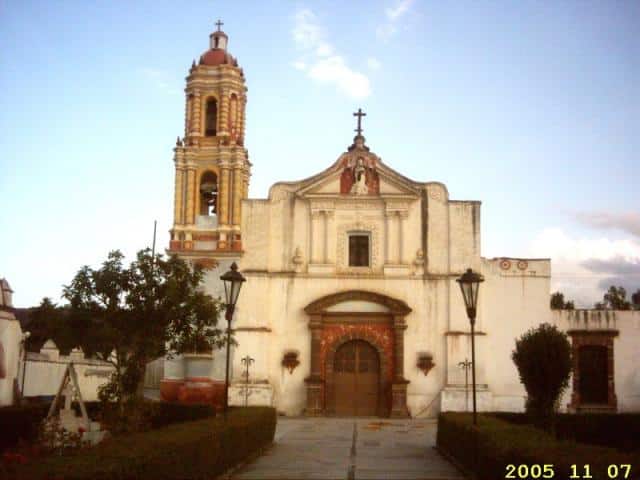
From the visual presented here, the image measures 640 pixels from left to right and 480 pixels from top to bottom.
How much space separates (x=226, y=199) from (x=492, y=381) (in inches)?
849

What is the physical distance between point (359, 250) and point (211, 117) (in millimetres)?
18842

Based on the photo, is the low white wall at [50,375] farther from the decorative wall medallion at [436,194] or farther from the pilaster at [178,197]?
the decorative wall medallion at [436,194]

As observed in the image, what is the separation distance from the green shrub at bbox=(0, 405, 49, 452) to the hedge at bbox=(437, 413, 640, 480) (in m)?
9.69

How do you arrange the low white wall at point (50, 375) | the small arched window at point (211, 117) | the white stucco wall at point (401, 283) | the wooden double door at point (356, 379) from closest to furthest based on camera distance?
the wooden double door at point (356, 379) → the white stucco wall at point (401, 283) → the low white wall at point (50, 375) → the small arched window at point (211, 117)

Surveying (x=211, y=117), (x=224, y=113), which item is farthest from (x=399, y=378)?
(x=211, y=117)

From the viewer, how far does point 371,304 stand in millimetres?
31203

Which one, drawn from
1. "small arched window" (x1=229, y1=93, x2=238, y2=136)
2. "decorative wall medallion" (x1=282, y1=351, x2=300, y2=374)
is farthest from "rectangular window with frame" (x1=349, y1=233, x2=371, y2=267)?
"small arched window" (x1=229, y1=93, x2=238, y2=136)

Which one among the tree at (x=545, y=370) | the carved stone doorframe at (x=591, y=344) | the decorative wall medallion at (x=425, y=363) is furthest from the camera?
the carved stone doorframe at (x=591, y=344)

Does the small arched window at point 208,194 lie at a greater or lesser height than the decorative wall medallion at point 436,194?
greater

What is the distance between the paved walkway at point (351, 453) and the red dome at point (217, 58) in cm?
2667

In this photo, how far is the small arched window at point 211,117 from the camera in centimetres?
4684

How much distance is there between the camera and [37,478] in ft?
28.9

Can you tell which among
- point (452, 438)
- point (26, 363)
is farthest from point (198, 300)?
point (26, 363)

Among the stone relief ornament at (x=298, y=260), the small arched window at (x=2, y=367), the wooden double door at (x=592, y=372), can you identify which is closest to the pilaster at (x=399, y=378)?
the stone relief ornament at (x=298, y=260)
